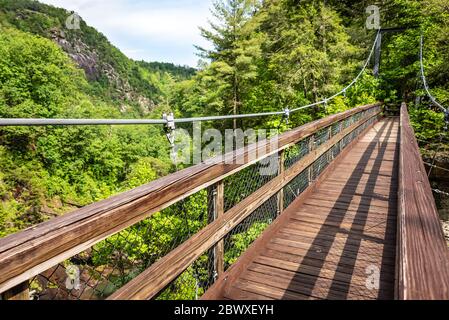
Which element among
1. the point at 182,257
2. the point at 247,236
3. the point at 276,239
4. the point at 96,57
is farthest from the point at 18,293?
the point at 96,57

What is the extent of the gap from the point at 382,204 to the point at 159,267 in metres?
3.33

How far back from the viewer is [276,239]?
2979mm

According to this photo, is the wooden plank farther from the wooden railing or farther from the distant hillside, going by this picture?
the distant hillside

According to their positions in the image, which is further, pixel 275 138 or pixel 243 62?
pixel 243 62

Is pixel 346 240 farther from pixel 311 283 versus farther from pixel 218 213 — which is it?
pixel 218 213

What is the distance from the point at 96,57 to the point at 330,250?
11732 centimetres

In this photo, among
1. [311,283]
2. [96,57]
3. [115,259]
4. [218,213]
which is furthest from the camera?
[96,57]

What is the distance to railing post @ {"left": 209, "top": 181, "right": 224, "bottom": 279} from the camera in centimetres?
203

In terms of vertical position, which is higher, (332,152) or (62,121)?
(62,121)

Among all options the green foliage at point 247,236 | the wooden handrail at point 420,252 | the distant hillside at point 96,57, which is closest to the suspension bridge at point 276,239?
the wooden handrail at point 420,252

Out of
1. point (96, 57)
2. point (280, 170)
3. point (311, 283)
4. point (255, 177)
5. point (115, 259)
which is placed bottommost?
point (115, 259)
